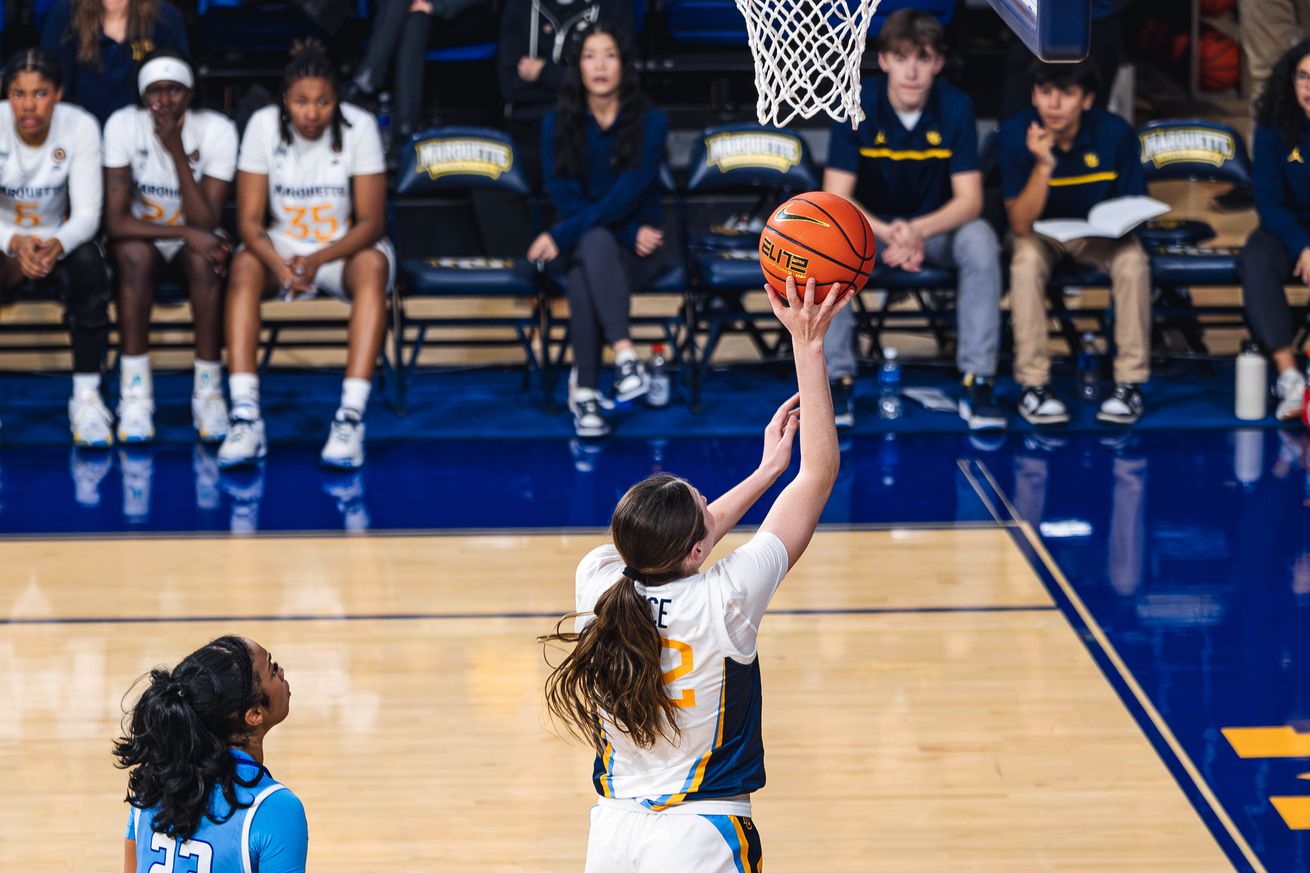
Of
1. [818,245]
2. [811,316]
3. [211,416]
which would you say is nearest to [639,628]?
[811,316]

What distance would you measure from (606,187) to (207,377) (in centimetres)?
201

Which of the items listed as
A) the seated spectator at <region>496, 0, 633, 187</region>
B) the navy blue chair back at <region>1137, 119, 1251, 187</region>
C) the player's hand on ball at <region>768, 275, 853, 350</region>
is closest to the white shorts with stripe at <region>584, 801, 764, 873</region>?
the player's hand on ball at <region>768, 275, 853, 350</region>

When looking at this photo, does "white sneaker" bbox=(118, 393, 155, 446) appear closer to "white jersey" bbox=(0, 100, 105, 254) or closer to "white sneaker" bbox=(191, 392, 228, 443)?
"white sneaker" bbox=(191, 392, 228, 443)

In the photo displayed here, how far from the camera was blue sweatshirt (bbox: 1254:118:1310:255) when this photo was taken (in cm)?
789

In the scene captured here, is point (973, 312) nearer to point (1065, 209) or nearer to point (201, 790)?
point (1065, 209)

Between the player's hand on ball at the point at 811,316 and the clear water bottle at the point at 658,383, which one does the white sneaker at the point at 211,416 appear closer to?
A: the clear water bottle at the point at 658,383

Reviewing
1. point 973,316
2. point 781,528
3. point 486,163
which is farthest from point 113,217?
point 781,528

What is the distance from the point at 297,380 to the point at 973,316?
11.1 ft

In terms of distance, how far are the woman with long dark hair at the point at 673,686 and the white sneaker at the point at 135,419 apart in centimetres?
522

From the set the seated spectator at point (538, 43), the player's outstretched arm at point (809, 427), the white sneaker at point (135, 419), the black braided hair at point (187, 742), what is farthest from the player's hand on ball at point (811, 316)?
the seated spectator at point (538, 43)

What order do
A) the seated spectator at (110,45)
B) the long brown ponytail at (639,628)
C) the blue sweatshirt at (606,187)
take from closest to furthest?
the long brown ponytail at (639,628)
the blue sweatshirt at (606,187)
the seated spectator at (110,45)

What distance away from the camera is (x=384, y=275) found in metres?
7.79

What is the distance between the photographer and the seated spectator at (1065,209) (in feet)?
25.8

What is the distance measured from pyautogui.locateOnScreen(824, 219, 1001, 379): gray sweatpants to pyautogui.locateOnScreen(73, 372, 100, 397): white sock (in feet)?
10.7
